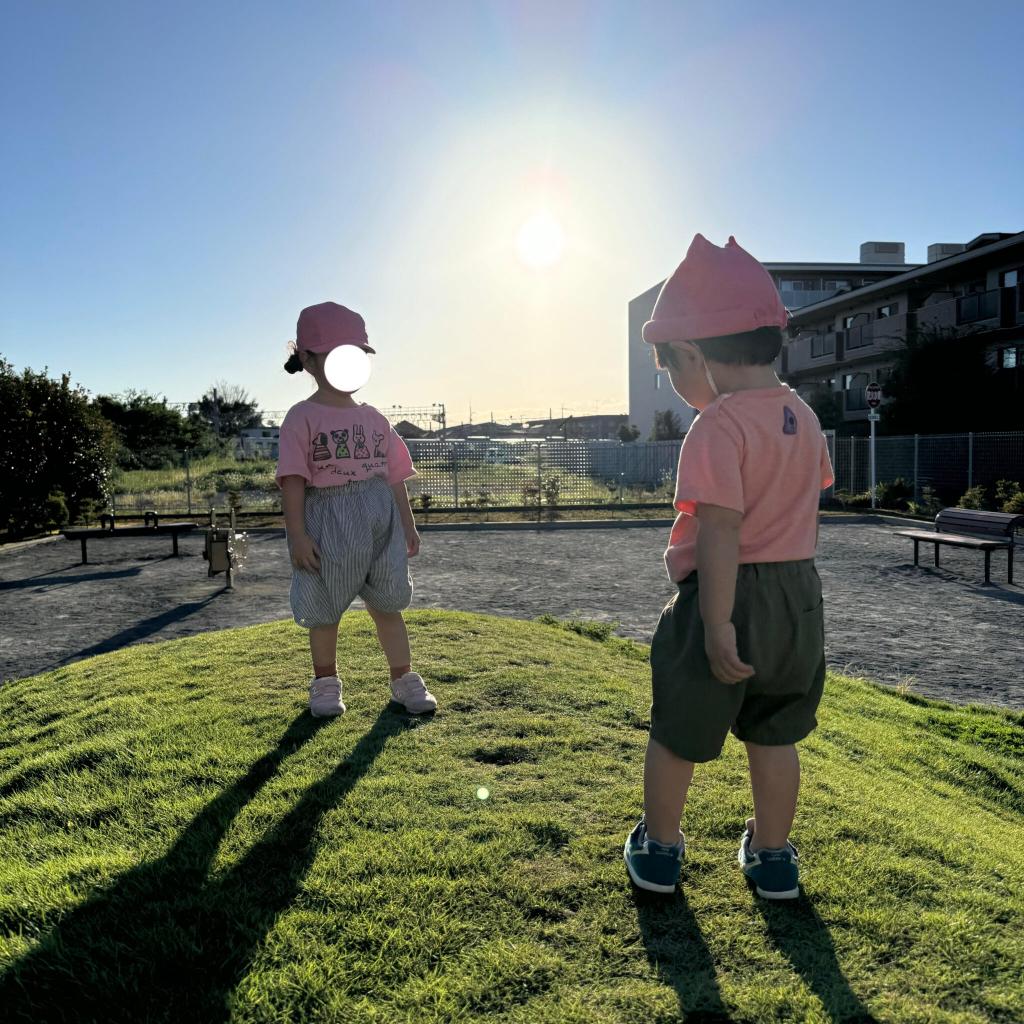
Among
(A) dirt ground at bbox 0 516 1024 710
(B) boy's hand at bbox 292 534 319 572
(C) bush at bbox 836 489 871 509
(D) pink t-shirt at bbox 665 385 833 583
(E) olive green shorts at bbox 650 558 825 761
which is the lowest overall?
(A) dirt ground at bbox 0 516 1024 710

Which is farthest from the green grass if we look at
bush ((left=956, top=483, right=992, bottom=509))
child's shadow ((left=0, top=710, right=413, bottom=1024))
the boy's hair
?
bush ((left=956, top=483, right=992, bottom=509))

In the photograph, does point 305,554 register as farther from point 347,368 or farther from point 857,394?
point 857,394

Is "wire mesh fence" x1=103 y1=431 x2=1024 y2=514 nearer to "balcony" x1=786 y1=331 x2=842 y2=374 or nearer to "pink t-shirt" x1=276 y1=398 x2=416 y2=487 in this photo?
"balcony" x1=786 y1=331 x2=842 y2=374

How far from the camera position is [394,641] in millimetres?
3504

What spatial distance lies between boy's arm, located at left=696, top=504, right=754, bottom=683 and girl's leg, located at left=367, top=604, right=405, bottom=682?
73.4 inches

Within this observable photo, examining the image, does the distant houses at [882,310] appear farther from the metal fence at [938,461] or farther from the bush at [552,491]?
the bush at [552,491]

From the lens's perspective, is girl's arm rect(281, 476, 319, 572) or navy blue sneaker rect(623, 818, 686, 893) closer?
navy blue sneaker rect(623, 818, 686, 893)

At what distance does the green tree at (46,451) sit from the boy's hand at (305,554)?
1471 centimetres

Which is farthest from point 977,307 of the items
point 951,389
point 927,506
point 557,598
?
point 557,598

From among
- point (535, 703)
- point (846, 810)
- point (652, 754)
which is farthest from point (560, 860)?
point (535, 703)

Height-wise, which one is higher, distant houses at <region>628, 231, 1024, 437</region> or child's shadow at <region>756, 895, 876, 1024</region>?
distant houses at <region>628, 231, 1024, 437</region>

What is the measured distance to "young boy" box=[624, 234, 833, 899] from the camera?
192cm

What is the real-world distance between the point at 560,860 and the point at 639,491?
72.3ft

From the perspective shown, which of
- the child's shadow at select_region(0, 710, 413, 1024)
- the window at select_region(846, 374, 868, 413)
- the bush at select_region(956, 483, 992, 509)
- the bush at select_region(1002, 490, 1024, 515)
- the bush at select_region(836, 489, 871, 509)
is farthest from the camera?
the window at select_region(846, 374, 868, 413)
